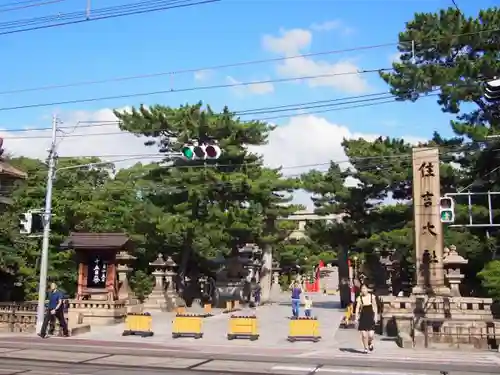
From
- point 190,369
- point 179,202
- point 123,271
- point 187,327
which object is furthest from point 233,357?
point 179,202

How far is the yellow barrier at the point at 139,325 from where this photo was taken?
732 inches

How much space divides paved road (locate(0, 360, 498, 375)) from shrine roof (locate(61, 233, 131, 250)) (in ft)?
46.5

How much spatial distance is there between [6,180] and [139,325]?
54.3 ft

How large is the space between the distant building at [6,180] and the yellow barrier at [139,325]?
13339mm

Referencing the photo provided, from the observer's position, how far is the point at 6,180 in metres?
30.9

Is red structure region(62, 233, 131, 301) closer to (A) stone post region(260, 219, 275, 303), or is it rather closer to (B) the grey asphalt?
(B) the grey asphalt

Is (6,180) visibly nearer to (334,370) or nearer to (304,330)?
(304,330)

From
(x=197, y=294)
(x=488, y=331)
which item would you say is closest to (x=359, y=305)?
(x=488, y=331)

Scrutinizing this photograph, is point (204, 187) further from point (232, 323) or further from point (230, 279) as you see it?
point (232, 323)

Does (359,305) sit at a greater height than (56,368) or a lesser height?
greater

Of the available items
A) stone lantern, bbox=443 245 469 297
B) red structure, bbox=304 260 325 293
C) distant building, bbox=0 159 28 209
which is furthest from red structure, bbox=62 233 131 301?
red structure, bbox=304 260 325 293

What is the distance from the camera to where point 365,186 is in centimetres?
3528

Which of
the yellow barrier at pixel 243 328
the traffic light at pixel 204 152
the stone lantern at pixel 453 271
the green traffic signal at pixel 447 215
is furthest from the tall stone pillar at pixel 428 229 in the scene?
the traffic light at pixel 204 152

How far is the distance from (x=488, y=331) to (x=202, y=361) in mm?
8390
